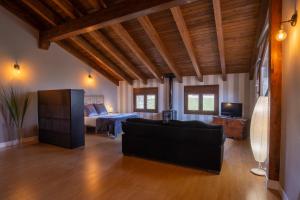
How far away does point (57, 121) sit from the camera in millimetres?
5012

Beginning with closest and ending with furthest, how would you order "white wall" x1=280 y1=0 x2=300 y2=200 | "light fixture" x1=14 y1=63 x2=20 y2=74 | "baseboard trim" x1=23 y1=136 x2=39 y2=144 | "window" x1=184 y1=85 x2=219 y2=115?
1. "white wall" x1=280 y1=0 x2=300 y2=200
2. "light fixture" x1=14 y1=63 x2=20 y2=74
3. "baseboard trim" x1=23 y1=136 x2=39 y2=144
4. "window" x1=184 y1=85 x2=219 y2=115

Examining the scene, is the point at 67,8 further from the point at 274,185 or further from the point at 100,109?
the point at 274,185

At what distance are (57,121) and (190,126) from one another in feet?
12.3

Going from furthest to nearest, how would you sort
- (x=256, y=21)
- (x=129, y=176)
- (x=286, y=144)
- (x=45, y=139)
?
(x=45, y=139)
(x=256, y=21)
(x=129, y=176)
(x=286, y=144)

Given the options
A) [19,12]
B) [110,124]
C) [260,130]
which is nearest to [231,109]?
[260,130]

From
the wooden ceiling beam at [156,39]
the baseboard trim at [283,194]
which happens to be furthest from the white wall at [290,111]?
the wooden ceiling beam at [156,39]

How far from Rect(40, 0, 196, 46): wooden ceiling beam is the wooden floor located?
3.14m

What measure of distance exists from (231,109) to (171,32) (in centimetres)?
339

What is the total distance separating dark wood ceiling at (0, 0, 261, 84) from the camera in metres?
4.16

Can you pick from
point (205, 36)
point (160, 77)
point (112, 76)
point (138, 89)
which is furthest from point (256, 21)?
point (112, 76)

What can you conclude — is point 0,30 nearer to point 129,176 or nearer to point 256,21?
point 129,176

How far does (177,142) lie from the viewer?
351cm

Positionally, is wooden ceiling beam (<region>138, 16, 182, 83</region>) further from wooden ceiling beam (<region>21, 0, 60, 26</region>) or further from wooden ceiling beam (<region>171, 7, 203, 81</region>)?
wooden ceiling beam (<region>21, 0, 60, 26</region>)

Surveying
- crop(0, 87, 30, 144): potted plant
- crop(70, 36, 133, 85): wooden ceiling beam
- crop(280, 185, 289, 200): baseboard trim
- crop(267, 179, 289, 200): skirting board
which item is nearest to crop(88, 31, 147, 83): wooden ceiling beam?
crop(70, 36, 133, 85): wooden ceiling beam
